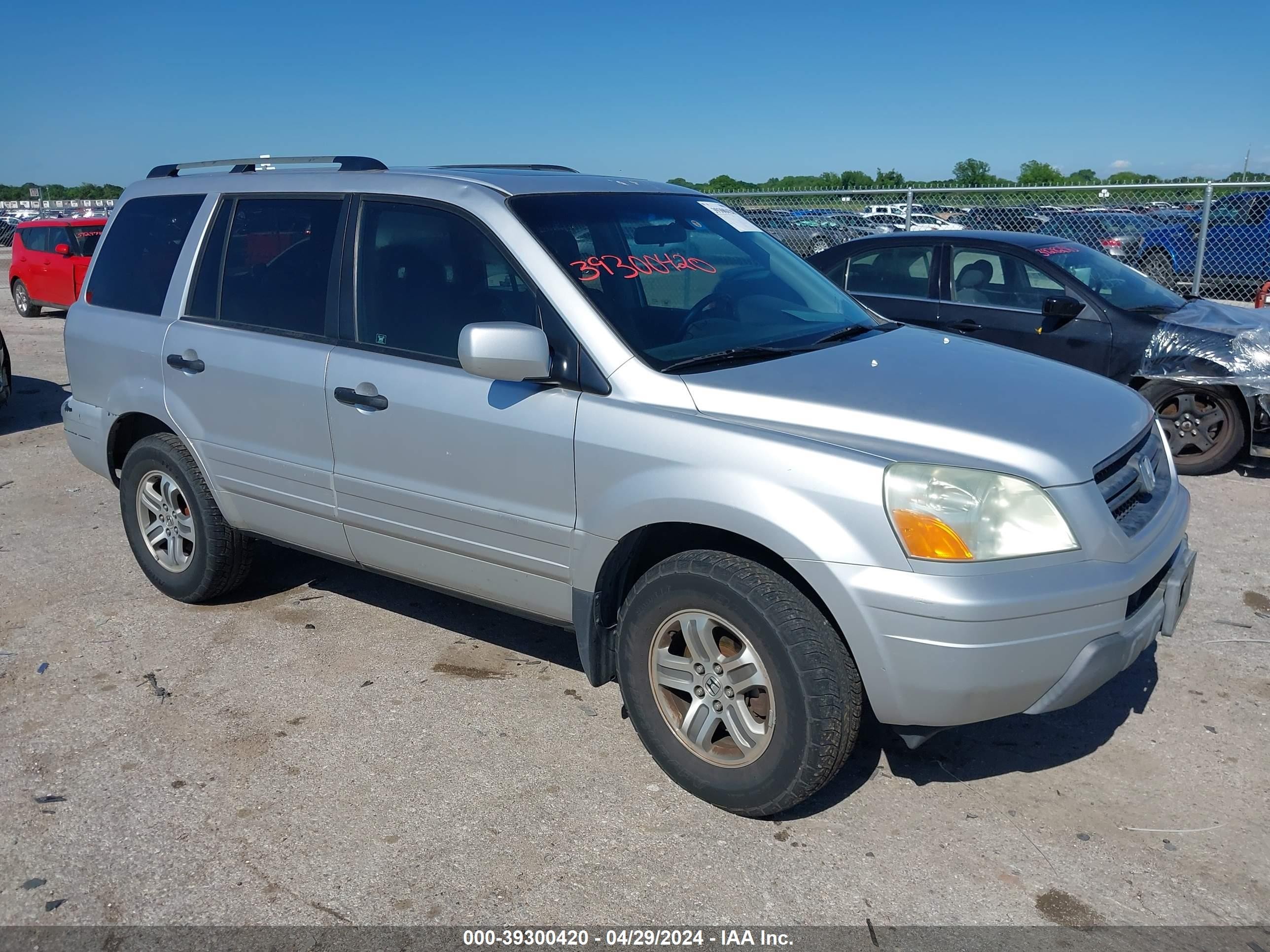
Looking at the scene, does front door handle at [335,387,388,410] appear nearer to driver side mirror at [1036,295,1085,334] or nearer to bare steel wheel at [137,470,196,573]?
bare steel wheel at [137,470,196,573]

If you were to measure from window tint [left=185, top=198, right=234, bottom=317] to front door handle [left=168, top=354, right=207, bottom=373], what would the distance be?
20 centimetres

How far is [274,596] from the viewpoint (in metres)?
5.21

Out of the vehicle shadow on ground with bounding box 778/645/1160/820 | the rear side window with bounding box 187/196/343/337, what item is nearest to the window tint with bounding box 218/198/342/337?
the rear side window with bounding box 187/196/343/337

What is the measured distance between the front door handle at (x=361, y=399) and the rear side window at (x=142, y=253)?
139 centimetres

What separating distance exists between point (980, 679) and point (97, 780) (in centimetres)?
289

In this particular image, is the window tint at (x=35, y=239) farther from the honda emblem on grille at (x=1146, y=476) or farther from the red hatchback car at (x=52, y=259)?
the honda emblem on grille at (x=1146, y=476)

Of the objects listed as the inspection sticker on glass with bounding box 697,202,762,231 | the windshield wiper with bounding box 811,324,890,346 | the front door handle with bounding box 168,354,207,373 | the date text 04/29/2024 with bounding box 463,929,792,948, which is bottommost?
the date text 04/29/2024 with bounding box 463,929,792,948

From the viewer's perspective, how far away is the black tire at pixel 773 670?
299 cm

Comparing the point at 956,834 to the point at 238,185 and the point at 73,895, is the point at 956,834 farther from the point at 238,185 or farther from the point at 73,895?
the point at 238,185

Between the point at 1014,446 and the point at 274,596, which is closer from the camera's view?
the point at 1014,446

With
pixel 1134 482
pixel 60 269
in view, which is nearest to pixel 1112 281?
pixel 1134 482

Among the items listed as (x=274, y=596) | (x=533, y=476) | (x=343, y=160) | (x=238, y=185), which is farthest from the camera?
(x=274, y=596)

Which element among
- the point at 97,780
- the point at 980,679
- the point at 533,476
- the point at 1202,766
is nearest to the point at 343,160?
the point at 533,476

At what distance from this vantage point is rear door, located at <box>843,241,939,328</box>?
25.7 ft
